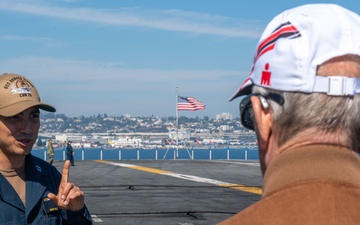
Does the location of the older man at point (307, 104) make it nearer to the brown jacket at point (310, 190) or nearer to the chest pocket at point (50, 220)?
the brown jacket at point (310, 190)

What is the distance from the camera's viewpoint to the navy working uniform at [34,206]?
13.7 ft

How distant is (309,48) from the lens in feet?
6.21

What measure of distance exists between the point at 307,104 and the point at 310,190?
274 mm

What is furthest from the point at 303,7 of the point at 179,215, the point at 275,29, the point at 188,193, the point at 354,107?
the point at 188,193

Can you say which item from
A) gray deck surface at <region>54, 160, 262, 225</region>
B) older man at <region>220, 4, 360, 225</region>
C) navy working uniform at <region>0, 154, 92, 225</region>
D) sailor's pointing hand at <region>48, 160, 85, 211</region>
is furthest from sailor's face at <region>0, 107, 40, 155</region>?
gray deck surface at <region>54, 160, 262, 225</region>

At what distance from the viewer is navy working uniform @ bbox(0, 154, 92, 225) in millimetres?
4176

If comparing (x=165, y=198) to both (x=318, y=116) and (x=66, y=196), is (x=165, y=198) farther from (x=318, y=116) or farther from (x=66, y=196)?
(x=318, y=116)

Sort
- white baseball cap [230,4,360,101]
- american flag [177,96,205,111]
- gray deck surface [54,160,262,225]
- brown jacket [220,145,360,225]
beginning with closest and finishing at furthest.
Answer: brown jacket [220,145,360,225], white baseball cap [230,4,360,101], gray deck surface [54,160,262,225], american flag [177,96,205,111]

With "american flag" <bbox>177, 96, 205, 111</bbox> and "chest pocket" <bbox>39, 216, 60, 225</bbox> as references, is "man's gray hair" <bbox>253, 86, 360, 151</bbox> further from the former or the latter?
"american flag" <bbox>177, 96, 205, 111</bbox>

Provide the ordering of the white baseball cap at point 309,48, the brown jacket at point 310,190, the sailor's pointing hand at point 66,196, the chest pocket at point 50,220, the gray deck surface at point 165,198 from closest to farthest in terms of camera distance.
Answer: the brown jacket at point 310,190, the white baseball cap at point 309,48, the sailor's pointing hand at point 66,196, the chest pocket at point 50,220, the gray deck surface at point 165,198

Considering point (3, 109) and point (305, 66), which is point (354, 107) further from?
point (3, 109)

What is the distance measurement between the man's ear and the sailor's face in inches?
106

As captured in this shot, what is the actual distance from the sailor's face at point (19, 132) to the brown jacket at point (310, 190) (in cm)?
283

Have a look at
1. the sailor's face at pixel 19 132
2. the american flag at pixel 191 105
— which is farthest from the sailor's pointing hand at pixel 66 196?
the american flag at pixel 191 105
